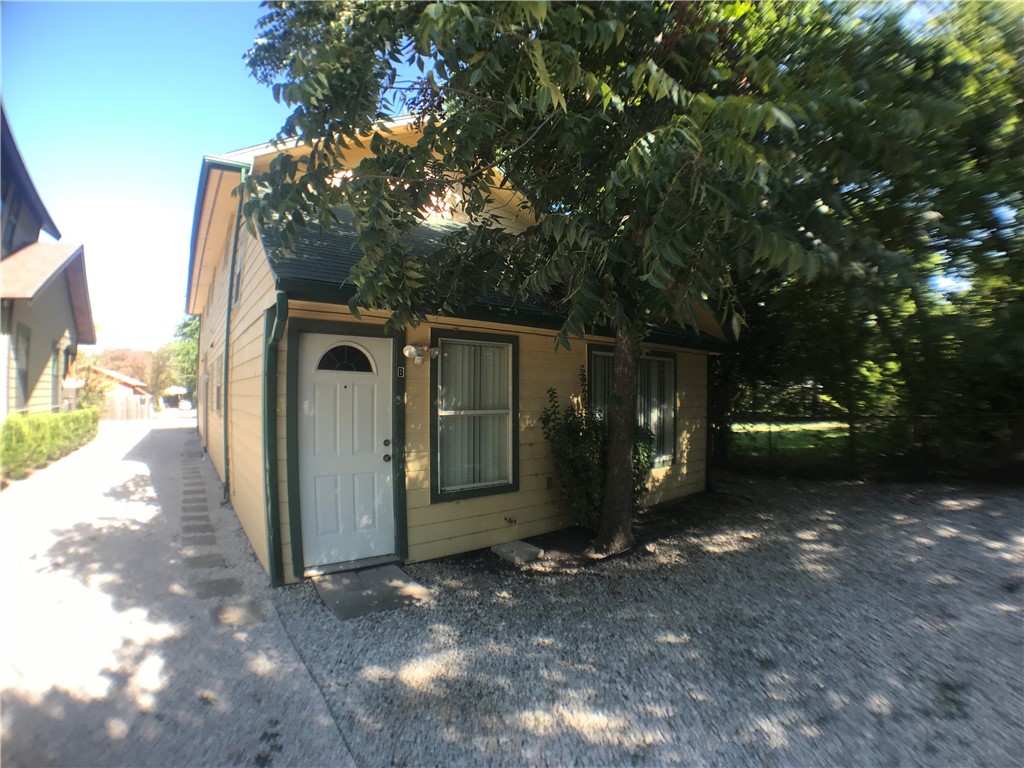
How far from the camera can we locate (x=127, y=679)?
3080mm

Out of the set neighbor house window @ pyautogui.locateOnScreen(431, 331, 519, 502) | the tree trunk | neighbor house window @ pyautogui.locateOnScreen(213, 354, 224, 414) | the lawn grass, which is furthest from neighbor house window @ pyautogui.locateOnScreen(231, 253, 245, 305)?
the lawn grass

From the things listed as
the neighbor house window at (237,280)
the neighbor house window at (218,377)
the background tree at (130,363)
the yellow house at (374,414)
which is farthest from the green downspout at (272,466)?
the background tree at (130,363)

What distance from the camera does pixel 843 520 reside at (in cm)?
627

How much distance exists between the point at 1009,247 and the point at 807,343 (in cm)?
406

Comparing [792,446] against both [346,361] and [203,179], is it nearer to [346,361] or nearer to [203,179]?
[346,361]

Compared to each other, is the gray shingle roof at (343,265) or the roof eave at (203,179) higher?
the roof eave at (203,179)

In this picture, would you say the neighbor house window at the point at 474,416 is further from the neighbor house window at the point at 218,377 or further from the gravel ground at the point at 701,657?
the neighbor house window at the point at 218,377

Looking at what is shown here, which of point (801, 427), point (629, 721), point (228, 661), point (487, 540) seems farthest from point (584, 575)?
point (801, 427)

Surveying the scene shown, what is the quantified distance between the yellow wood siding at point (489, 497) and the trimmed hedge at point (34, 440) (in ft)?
18.3

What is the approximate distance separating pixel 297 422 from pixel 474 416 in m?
1.88

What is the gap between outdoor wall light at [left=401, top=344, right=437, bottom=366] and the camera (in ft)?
16.5

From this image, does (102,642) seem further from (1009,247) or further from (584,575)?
(1009,247)

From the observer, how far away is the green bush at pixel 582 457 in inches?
230

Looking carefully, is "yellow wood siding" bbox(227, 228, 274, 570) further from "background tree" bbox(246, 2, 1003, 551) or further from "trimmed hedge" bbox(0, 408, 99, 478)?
"trimmed hedge" bbox(0, 408, 99, 478)
